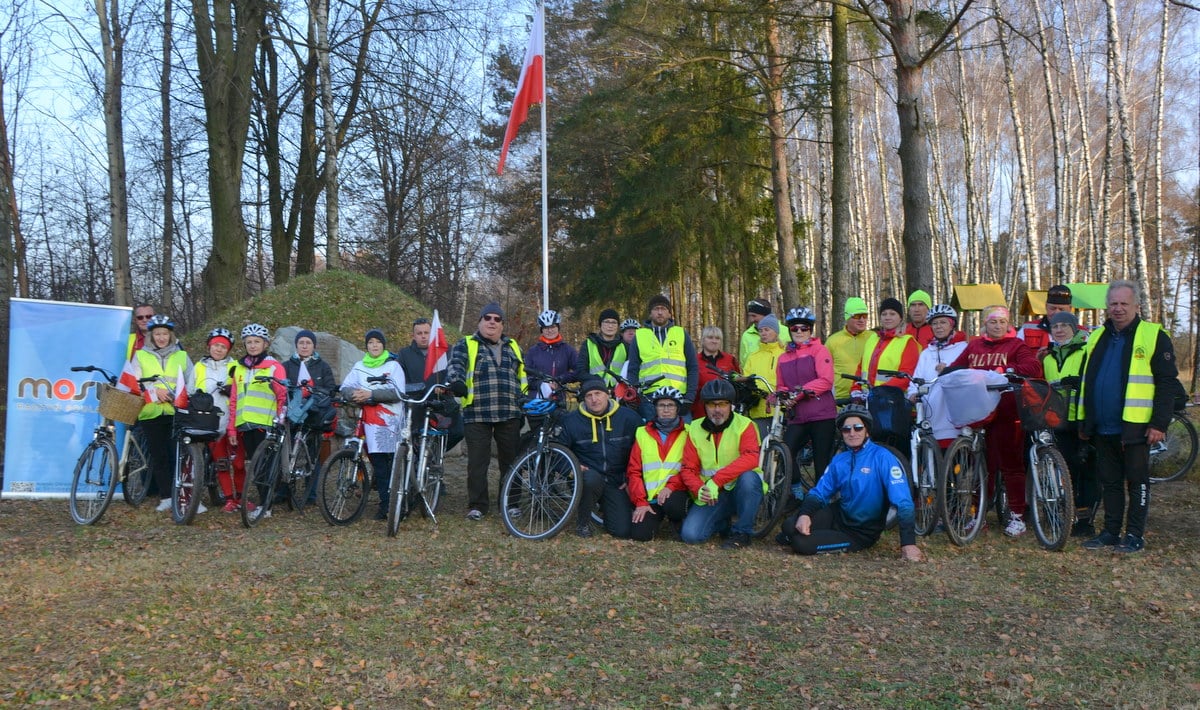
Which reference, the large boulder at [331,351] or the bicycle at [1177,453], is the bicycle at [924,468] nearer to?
the bicycle at [1177,453]

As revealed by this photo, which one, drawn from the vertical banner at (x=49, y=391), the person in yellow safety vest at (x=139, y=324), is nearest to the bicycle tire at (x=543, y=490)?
the person in yellow safety vest at (x=139, y=324)

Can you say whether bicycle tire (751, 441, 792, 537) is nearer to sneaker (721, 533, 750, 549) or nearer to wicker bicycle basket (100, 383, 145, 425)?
sneaker (721, 533, 750, 549)

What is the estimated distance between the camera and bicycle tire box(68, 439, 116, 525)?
838 cm

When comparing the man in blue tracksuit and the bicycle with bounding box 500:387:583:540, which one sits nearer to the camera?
the man in blue tracksuit

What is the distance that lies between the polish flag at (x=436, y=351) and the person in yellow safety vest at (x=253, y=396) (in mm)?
1268

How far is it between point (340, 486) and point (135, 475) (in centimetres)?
269

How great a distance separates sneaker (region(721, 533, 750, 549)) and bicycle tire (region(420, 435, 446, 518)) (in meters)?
2.55

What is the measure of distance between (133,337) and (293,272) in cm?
1366

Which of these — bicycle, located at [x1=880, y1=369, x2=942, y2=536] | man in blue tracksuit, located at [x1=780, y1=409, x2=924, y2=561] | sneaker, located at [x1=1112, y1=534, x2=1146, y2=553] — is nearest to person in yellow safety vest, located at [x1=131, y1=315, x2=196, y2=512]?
man in blue tracksuit, located at [x1=780, y1=409, x2=924, y2=561]

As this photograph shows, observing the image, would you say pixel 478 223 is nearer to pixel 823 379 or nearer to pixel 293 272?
pixel 293 272

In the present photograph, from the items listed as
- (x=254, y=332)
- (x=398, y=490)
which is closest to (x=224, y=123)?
(x=254, y=332)

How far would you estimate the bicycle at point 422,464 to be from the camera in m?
7.72

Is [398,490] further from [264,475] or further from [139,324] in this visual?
[139,324]

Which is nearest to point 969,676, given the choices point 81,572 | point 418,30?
point 81,572
